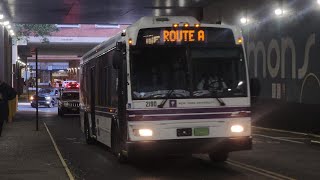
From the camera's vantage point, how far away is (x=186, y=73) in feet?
38.3

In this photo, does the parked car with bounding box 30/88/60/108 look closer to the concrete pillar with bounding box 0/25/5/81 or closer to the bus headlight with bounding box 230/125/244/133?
the concrete pillar with bounding box 0/25/5/81

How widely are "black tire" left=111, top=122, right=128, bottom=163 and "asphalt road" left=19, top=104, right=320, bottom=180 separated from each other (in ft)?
0.57

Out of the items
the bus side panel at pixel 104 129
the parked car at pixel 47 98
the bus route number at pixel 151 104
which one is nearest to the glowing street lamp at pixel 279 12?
the bus side panel at pixel 104 129

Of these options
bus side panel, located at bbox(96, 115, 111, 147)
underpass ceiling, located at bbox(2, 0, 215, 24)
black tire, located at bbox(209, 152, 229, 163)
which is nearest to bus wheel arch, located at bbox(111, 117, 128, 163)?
bus side panel, located at bbox(96, 115, 111, 147)

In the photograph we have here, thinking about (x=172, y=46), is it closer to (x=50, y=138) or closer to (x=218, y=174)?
(x=218, y=174)

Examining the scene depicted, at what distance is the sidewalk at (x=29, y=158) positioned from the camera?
11.7 m

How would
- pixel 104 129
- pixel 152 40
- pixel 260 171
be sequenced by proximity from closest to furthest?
pixel 260 171 < pixel 152 40 < pixel 104 129

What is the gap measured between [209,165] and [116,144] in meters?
2.03

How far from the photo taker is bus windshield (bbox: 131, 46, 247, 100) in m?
11.6

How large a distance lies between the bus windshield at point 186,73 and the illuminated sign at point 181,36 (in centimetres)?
18

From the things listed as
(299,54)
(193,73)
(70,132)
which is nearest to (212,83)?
(193,73)

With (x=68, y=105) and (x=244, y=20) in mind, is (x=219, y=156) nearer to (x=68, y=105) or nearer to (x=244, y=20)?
(x=244, y=20)

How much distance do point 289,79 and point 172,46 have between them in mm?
10073

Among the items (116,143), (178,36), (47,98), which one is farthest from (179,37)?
(47,98)
